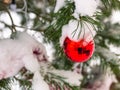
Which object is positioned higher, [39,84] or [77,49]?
[77,49]

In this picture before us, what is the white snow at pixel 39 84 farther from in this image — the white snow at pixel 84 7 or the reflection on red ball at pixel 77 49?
the white snow at pixel 84 7

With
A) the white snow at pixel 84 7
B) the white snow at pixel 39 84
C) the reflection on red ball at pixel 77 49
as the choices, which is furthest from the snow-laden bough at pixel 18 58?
the white snow at pixel 84 7

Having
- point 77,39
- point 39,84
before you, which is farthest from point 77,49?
point 39,84

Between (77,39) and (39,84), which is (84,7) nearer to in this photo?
(77,39)

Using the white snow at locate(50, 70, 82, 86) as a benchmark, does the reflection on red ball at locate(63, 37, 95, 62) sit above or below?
above

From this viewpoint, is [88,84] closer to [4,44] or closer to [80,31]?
[4,44]

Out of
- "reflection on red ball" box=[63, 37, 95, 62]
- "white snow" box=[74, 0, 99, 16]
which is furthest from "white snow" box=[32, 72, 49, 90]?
"white snow" box=[74, 0, 99, 16]

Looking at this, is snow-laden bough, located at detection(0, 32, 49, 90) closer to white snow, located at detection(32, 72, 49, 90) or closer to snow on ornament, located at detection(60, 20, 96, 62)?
white snow, located at detection(32, 72, 49, 90)
